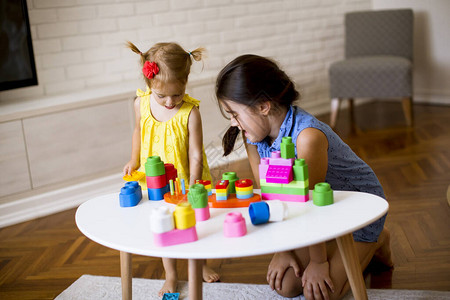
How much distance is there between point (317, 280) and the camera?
1838 mm

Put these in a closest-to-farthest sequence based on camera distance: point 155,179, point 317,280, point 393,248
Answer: point 155,179 → point 317,280 → point 393,248

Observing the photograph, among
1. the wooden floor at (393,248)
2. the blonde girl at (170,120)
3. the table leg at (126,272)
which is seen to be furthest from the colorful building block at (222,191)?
the wooden floor at (393,248)

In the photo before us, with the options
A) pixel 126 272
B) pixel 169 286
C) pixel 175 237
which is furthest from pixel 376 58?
pixel 175 237

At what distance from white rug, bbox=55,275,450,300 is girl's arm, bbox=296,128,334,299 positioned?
16cm

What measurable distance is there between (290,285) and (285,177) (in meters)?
0.57

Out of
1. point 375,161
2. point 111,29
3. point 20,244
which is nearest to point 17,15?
point 111,29

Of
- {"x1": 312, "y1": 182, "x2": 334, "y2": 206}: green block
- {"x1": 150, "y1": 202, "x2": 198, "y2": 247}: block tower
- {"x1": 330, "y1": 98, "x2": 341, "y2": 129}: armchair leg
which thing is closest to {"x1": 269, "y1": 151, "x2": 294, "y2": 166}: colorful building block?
{"x1": 312, "y1": 182, "x2": 334, "y2": 206}: green block

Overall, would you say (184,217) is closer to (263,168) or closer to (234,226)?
(234,226)

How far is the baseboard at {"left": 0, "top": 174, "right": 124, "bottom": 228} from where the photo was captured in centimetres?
291

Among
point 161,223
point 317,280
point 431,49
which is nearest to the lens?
point 161,223

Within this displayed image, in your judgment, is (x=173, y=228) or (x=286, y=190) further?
(x=286, y=190)

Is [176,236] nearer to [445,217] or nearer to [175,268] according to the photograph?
[175,268]

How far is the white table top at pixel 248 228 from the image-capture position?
1.31 meters

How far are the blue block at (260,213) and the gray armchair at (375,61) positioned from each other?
3110 mm
